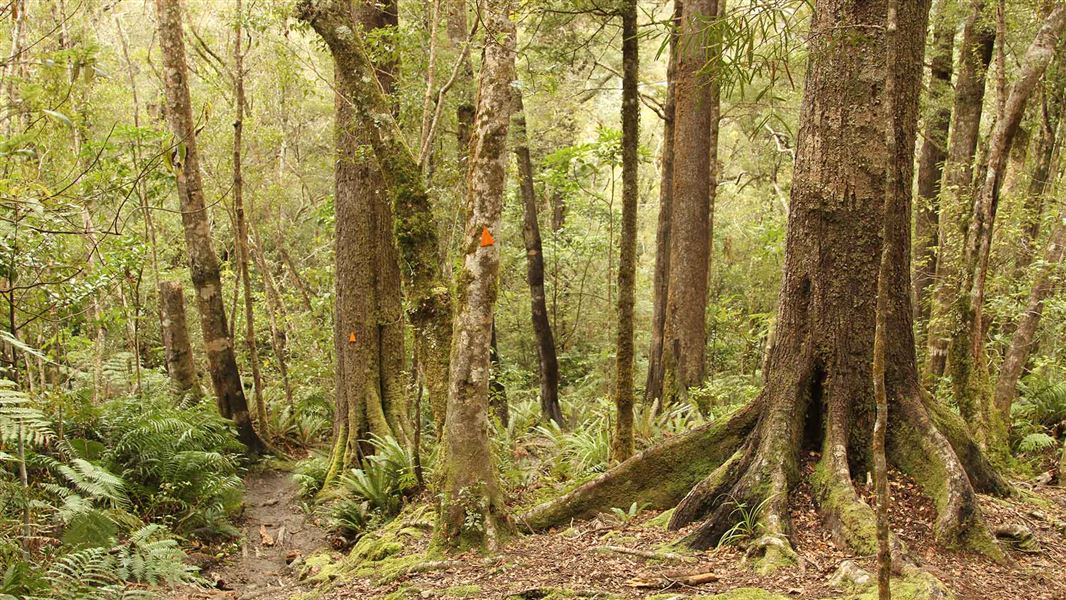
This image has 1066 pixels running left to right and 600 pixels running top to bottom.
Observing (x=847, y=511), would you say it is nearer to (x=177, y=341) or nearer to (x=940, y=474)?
(x=940, y=474)

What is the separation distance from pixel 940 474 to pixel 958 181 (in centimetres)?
793

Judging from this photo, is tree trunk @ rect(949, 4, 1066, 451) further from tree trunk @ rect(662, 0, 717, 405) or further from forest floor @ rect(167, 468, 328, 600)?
forest floor @ rect(167, 468, 328, 600)

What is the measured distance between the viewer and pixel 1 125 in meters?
10.9

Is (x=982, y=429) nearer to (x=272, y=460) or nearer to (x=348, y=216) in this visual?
(x=348, y=216)

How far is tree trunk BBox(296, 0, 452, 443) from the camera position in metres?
6.84

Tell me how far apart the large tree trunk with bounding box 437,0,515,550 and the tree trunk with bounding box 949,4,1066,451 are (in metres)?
5.30

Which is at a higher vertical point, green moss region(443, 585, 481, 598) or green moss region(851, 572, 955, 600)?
green moss region(851, 572, 955, 600)

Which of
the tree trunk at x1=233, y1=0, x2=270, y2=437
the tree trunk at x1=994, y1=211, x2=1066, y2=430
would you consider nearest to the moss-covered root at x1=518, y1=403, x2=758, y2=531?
the tree trunk at x1=994, y1=211, x2=1066, y2=430

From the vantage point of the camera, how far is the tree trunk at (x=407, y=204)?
22.4ft

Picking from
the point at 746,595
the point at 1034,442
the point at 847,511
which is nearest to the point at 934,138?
the point at 1034,442

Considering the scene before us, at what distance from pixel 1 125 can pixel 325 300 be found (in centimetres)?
639

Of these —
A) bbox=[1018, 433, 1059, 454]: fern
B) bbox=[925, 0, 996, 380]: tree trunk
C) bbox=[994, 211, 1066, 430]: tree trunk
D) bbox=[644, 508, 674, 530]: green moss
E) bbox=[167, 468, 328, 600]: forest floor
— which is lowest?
bbox=[167, 468, 328, 600]: forest floor

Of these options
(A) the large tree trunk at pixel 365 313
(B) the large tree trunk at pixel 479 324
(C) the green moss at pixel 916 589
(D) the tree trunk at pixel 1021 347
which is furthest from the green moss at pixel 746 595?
(A) the large tree trunk at pixel 365 313

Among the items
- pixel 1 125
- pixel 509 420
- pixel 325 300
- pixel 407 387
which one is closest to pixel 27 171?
pixel 1 125
